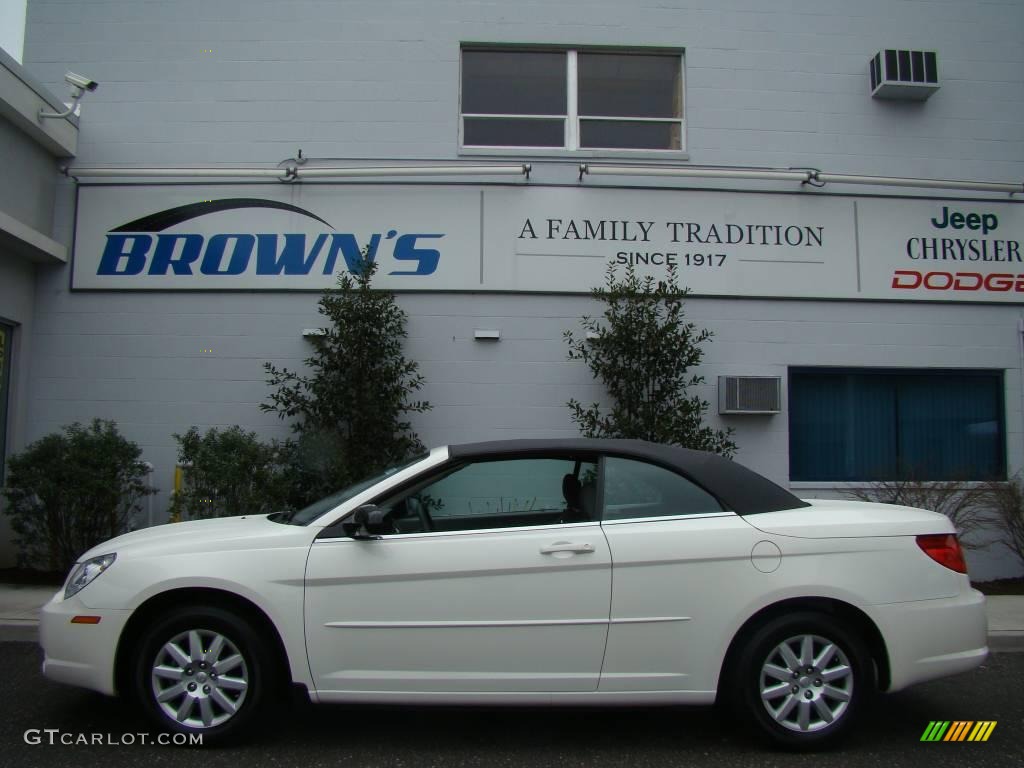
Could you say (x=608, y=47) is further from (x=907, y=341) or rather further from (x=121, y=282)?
(x=121, y=282)

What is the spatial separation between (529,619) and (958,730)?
8.13 ft

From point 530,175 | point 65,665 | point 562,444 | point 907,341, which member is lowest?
point 65,665

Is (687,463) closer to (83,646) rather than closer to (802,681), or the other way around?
(802,681)

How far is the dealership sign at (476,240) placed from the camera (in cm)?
875

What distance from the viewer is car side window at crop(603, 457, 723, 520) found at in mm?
4223

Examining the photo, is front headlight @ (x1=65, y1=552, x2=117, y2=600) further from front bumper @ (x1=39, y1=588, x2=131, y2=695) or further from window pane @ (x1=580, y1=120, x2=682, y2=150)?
Result: window pane @ (x1=580, y1=120, x2=682, y2=150)

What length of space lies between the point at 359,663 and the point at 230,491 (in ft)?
13.3

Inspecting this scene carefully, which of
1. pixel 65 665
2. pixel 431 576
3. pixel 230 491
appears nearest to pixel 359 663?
pixel 431 576

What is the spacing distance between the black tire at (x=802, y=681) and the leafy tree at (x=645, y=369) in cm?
398

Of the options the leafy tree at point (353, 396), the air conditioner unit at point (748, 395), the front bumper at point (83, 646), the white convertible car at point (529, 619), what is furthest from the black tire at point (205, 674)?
the air conditioner unit at point (748, 395)

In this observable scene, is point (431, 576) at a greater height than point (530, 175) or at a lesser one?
lesser

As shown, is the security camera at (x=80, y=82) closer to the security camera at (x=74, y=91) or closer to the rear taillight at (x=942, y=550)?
the security camera at (x=74, y=91)

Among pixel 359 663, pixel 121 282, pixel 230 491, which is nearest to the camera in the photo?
pixel 359 663

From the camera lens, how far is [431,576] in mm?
3990
